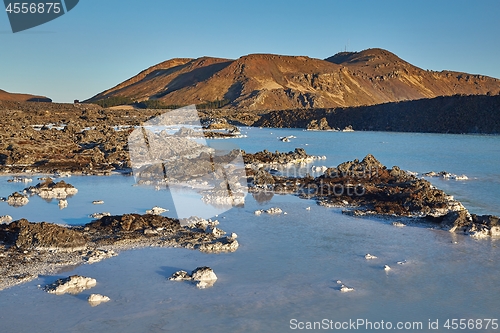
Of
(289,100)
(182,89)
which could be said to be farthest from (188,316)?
(182,89)

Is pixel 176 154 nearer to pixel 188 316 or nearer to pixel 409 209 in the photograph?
pixel 409 209

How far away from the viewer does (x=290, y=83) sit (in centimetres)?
13950

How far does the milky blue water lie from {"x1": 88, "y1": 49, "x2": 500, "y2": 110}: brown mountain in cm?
9867

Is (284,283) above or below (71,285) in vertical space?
below

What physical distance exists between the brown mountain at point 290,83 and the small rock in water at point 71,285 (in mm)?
101622

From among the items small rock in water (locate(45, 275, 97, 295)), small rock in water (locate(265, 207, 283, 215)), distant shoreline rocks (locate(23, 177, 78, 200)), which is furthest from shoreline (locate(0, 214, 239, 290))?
distant shoreline rocks (locate(23, 177, 78, 200))

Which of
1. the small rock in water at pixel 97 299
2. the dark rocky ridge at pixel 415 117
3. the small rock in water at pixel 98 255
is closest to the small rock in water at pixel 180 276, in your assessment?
the small rock in water at pixel 97 299

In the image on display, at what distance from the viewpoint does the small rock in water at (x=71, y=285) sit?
6.41 meters

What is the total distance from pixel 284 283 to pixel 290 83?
444ft

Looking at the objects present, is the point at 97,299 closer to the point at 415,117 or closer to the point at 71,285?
the point at 71,285

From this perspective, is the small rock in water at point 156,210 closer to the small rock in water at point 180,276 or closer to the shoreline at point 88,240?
the shoreline at point 88,240

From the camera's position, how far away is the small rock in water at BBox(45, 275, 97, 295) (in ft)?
21.0

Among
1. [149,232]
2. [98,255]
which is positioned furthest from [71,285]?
[149,232]

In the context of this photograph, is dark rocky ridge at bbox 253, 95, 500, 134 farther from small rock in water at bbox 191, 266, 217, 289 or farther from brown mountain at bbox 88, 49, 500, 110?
small rock in water at bbox 191, 266, 217, 289
